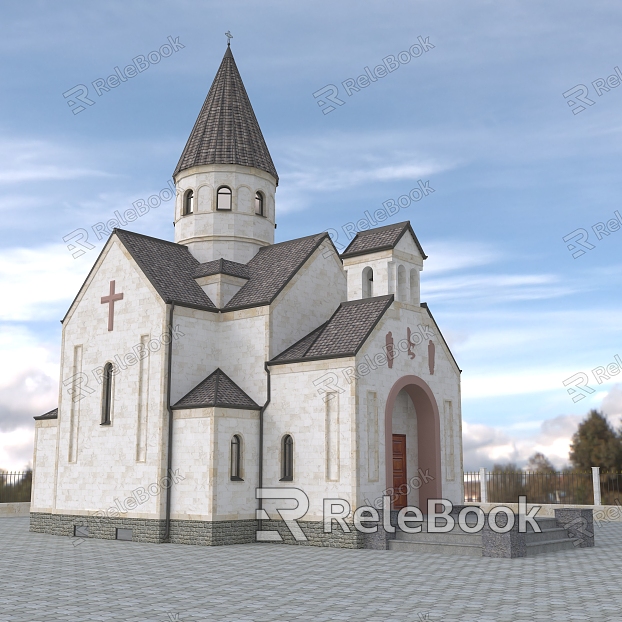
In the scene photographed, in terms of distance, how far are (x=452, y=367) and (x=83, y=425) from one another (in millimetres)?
12771

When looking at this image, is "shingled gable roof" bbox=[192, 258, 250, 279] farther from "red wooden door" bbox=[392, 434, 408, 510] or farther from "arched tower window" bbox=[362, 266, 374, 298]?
"red wooden door" bbox=[392, 434, 408, 510]

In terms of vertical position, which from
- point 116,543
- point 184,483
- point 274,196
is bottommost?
point 116,543

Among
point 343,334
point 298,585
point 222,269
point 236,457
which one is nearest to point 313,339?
point 343,334

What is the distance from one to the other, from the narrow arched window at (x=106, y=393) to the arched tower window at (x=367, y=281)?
8825 mm

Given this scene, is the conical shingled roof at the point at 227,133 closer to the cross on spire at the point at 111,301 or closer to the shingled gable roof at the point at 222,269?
the shingled gable roof at the point at 222,269

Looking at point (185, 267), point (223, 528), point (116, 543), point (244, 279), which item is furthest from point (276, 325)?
point (116, 543)

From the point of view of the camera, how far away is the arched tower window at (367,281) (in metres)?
24.2

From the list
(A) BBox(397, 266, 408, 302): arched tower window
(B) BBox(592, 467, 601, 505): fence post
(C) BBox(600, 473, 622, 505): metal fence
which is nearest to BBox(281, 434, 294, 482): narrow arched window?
(A) BBox(397, 266, 408, 302): arched tower window

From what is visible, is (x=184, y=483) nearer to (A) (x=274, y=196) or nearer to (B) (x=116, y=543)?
(B) (x=116, y=543)

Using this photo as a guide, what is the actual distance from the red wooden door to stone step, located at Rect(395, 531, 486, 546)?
9.98 ft

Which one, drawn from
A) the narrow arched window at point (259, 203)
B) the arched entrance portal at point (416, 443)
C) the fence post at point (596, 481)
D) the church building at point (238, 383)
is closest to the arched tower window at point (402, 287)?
the church building at point (238, 383)

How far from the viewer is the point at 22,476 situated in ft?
110

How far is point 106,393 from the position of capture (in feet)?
81.1

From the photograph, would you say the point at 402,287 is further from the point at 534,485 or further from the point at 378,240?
the point at 534,485
